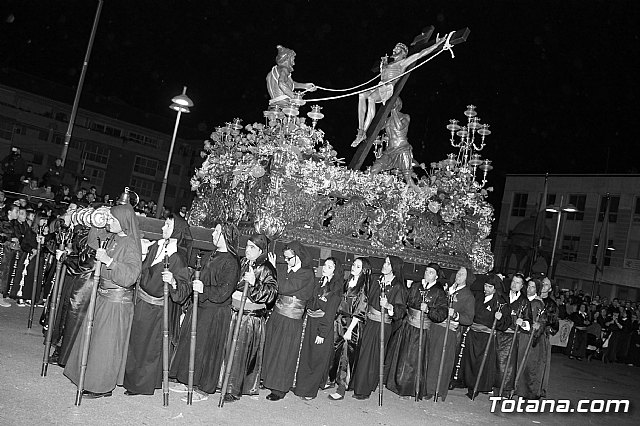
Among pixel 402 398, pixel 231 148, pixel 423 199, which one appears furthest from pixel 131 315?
pixel 423 199

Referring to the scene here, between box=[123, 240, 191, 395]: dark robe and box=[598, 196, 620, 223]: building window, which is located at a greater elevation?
box=[598, 196, 620, 223]: building window

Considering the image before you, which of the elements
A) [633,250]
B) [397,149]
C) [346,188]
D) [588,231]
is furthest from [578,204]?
[346,188]

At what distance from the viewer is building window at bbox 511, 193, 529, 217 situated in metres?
45.7

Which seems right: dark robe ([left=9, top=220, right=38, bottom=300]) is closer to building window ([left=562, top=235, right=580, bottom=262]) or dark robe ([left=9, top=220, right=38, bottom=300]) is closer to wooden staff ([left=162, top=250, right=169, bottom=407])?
wooden staff ([left=162, top=250, right=169, bottom=407])

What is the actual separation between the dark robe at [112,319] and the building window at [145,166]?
1624 inches

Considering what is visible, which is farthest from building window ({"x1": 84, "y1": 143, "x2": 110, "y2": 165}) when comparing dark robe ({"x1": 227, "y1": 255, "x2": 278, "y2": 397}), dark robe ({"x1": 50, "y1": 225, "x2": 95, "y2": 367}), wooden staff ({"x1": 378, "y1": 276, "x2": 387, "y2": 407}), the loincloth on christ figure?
dark robe ({"x1": 227, "y1": 255, "x2": 278, "y2": 397})

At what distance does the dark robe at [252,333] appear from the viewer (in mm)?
6840

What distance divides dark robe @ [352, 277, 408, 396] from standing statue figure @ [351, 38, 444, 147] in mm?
3643

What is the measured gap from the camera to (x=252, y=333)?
695 centimetres

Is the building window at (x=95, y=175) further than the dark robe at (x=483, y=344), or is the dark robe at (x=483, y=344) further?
the building window at (x=95, y=175)

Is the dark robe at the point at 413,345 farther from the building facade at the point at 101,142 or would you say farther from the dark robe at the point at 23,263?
the building facade at the point at 101,142

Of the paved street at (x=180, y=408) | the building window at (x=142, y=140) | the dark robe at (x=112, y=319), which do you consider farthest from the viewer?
the building window at (x=142, y=140)

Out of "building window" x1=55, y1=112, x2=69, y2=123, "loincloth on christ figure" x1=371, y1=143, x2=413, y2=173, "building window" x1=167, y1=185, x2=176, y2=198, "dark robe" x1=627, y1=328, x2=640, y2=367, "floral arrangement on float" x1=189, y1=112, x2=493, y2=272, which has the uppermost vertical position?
"building window" x1=55, y1=112, x2=69, y2=123

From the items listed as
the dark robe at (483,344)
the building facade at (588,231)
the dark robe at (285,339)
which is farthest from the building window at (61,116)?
the dark robe at (285,339)
